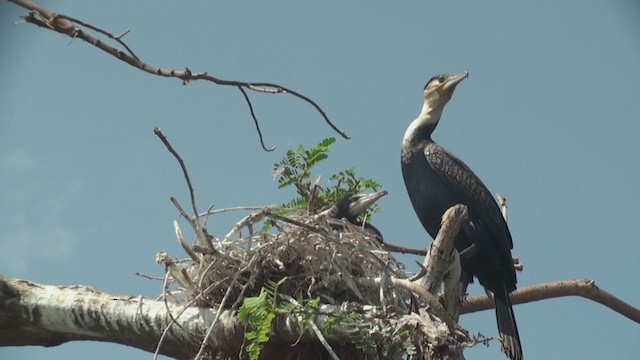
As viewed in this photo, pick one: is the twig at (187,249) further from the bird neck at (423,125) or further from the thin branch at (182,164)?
the bird neck at (423,125)

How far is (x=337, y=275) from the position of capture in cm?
479

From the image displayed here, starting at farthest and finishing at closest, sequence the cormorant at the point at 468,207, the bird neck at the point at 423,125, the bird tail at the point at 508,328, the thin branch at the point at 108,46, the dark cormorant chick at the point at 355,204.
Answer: the bird neck at the point at 423,125 < the cormorant at the point at 468,207 < the dark cormorant chick at the point at 355,204 < the bird tail at the point at 508,328 < the thin branch at the point at 108,46

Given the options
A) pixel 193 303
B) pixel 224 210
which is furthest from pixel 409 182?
pixel 193 303

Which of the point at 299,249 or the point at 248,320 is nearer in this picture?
the point at 248,320

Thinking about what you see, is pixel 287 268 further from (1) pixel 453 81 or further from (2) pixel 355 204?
(1) pixel 453 81

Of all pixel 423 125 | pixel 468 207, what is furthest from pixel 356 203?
pixel 423 125

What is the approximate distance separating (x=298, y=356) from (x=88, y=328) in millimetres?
951

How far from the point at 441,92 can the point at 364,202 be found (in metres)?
1.74

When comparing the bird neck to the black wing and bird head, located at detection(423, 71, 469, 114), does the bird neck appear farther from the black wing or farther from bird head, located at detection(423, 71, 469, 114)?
the black wing

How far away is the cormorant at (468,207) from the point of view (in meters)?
6.60

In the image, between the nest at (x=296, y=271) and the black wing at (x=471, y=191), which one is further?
the black wing at (x=471, y=191)

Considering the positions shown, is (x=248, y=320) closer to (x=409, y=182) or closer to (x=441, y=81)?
(x=409, y=182)

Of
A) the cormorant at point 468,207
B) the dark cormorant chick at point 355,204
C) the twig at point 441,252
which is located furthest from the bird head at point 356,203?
the twig at point 441,252

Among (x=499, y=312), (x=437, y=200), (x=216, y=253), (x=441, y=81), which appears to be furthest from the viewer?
(x=441, y=81)
